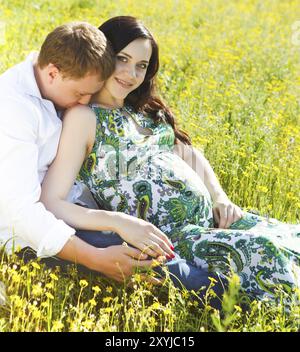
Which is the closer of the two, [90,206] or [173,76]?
[90,206]

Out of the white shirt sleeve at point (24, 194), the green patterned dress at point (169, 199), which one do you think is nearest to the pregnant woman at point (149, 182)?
the green patterned dress at point (169, 199)

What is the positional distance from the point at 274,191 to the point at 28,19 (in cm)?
371

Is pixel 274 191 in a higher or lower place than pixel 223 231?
lower

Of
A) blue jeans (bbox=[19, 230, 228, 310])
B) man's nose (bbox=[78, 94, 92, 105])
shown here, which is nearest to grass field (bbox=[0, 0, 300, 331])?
blue jeans (bbox=[19, 230, 228, 310])

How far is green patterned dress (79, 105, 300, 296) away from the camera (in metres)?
2.90

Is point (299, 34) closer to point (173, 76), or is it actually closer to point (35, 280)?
point (173, 76)

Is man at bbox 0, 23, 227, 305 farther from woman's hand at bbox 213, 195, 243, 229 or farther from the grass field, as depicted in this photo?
woman's hand at bbox 213, 195, 243, 229

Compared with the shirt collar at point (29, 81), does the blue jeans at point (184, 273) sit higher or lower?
lower

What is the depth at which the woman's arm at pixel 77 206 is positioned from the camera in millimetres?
2883

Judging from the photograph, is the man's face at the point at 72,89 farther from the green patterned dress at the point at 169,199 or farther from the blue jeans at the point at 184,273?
the blue jeans at the point at 184,273

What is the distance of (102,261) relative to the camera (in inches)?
113

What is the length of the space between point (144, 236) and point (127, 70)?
0.81m

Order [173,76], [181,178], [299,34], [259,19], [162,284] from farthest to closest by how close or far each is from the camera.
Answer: [259,19] → [299,34] → [173,76] → [181,178] → [162,284]

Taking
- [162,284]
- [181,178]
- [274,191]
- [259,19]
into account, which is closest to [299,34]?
[259,19]
